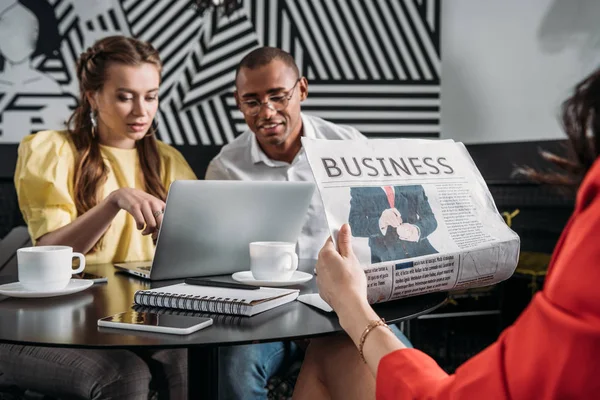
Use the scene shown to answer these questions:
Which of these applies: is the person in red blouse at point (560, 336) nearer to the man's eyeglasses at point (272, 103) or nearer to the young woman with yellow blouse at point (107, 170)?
the young woman with yellow blouse at point (107, 170)

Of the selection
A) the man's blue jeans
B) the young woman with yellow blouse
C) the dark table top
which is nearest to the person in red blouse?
the dark table top

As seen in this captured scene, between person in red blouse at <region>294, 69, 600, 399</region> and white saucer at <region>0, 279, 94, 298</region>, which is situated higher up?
person in red blouse at <region>294, 69, 600, 399</region>

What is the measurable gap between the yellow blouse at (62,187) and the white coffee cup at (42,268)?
65 cm

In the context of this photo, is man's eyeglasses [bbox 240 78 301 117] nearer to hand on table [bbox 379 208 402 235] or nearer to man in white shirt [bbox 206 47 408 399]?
man in white shirt [bbox 206 47 408 399]

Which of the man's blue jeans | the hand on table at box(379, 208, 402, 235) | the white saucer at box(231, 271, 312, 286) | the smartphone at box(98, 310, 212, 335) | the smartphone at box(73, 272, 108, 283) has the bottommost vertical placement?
the man's blue jeans

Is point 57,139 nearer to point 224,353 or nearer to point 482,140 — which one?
point 224,353

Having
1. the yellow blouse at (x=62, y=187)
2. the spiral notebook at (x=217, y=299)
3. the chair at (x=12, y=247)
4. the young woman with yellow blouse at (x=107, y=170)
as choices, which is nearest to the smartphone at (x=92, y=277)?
the young woman with yellow blouse at (x=107, y=170)

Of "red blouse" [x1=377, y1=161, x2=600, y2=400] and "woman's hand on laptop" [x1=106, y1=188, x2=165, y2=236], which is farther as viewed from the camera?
"woman's hand on laptop" [x1=106, y1=188, x2=165, y2=236]

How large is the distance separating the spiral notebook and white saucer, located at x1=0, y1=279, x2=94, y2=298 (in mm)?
170

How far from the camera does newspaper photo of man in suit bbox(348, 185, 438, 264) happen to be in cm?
108

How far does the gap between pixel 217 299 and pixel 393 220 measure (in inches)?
13.2

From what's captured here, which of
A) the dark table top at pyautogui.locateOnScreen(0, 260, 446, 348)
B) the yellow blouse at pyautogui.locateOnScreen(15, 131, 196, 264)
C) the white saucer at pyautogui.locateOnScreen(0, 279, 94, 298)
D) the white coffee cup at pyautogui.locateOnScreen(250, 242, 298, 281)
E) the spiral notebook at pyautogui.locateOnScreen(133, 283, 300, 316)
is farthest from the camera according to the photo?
the yellow blouse at pyautogui.locateOnScreen(15, 131, 196, 264)

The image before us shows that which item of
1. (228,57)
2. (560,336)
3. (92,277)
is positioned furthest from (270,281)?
(228,57)

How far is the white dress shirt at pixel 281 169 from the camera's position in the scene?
2203mm
